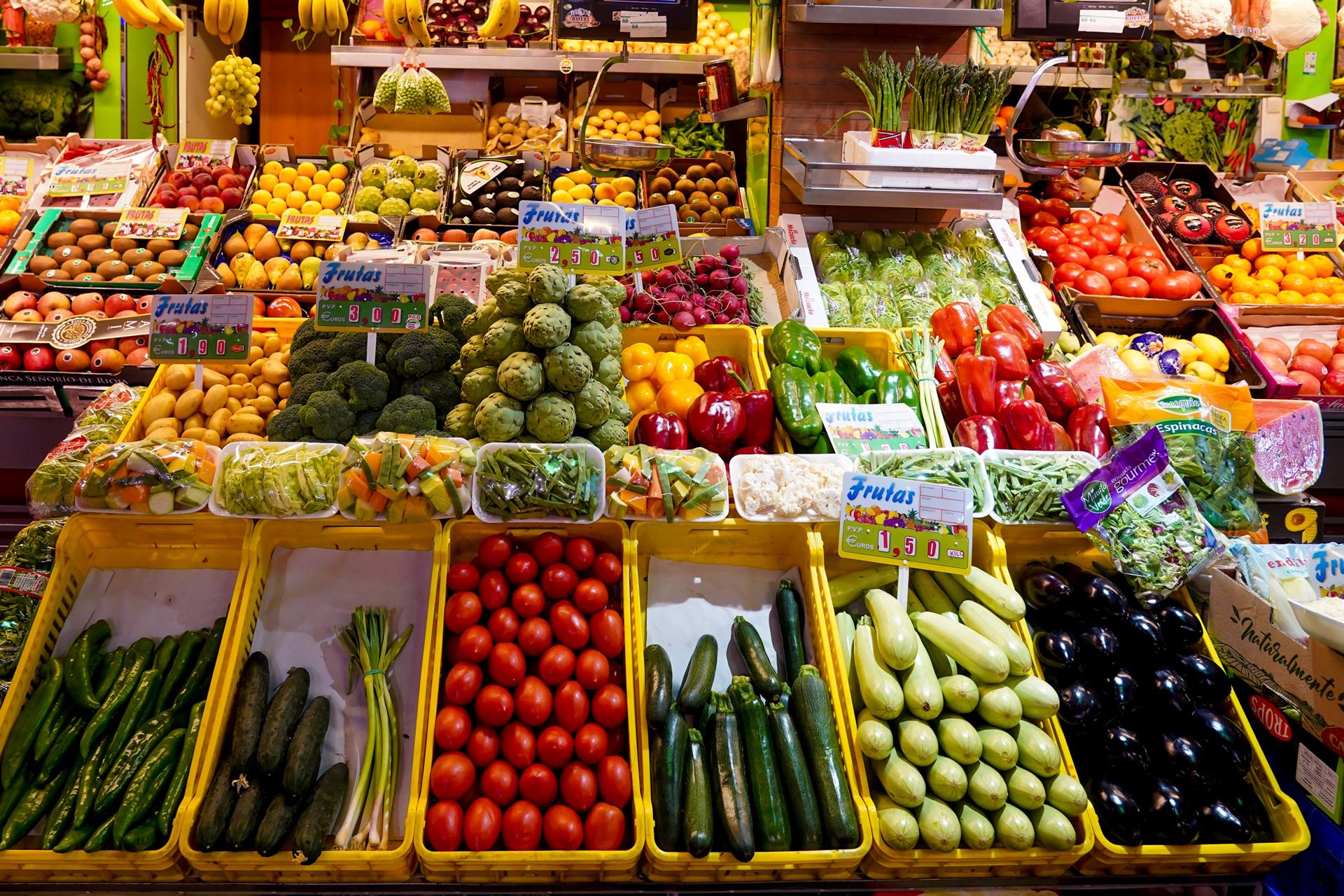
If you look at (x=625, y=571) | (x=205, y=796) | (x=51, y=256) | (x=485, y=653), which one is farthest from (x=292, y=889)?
(x=51, y=256)

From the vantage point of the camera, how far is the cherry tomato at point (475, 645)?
2059mm

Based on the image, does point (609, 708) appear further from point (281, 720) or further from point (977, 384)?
point (977, 384)

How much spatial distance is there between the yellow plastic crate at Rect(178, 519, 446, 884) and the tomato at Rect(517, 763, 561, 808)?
22cm

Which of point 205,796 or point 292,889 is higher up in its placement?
point 205,796

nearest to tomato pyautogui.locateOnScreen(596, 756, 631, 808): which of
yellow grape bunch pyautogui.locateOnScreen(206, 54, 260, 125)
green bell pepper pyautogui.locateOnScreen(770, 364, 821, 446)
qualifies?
green bell pepper pyautogui.locateOnScreen(770, 364, 821, 446)

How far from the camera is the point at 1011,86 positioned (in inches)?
269

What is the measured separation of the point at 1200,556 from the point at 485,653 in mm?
1818

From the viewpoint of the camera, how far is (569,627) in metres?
2.10

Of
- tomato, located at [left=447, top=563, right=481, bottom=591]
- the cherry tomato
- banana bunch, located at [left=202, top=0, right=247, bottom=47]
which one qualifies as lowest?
the cherry tomato

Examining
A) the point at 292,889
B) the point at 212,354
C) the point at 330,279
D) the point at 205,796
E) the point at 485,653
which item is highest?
the point at 330,279

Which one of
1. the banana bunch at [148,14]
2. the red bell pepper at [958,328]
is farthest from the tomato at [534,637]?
the banana bunch at [148,14]

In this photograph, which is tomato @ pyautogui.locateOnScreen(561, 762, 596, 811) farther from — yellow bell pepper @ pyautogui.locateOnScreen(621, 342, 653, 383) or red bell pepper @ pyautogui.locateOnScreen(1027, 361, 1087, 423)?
red bell pepper @ pyautogui.locateOnScreen(1027, 361, 1087, 423)

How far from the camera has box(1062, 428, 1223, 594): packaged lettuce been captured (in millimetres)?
2258

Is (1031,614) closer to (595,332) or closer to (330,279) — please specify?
(595,332)
